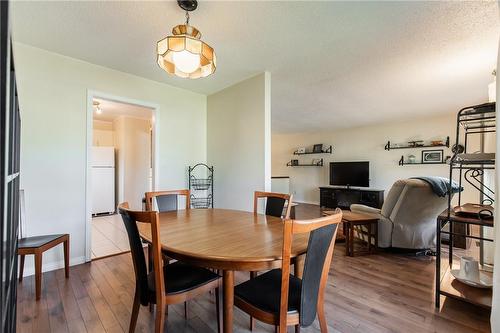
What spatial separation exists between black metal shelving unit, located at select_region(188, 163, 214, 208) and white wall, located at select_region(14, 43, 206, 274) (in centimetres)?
138

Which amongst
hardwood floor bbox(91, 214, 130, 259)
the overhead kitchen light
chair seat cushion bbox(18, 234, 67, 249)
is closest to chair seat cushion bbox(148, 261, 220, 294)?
chair seat cushion bbox(18, 234, 67, 249)

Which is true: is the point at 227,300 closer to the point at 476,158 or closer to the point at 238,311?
the point at 238,311

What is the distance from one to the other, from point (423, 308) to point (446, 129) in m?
4.66

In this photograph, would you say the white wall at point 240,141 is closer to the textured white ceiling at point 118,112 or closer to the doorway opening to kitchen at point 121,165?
the textured white ceiling at point 118,112

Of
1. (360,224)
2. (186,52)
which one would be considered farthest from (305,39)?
(360,224)

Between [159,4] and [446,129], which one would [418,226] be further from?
[159,4]

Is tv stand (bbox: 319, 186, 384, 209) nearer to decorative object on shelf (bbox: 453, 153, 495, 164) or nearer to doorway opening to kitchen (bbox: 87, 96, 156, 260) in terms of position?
decorative object on shelf (bbox: 453, 153, 495, 164)

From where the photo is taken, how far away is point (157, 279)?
1.25 metres

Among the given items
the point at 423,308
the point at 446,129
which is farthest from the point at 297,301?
the point at 446,129

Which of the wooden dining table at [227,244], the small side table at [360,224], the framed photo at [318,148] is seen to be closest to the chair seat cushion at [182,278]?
the wooden dining table at [227,244]

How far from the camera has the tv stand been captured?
5.67m

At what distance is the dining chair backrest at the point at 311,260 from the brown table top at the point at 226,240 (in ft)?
0.27

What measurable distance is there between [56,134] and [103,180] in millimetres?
2984

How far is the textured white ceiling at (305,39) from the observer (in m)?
1.77
